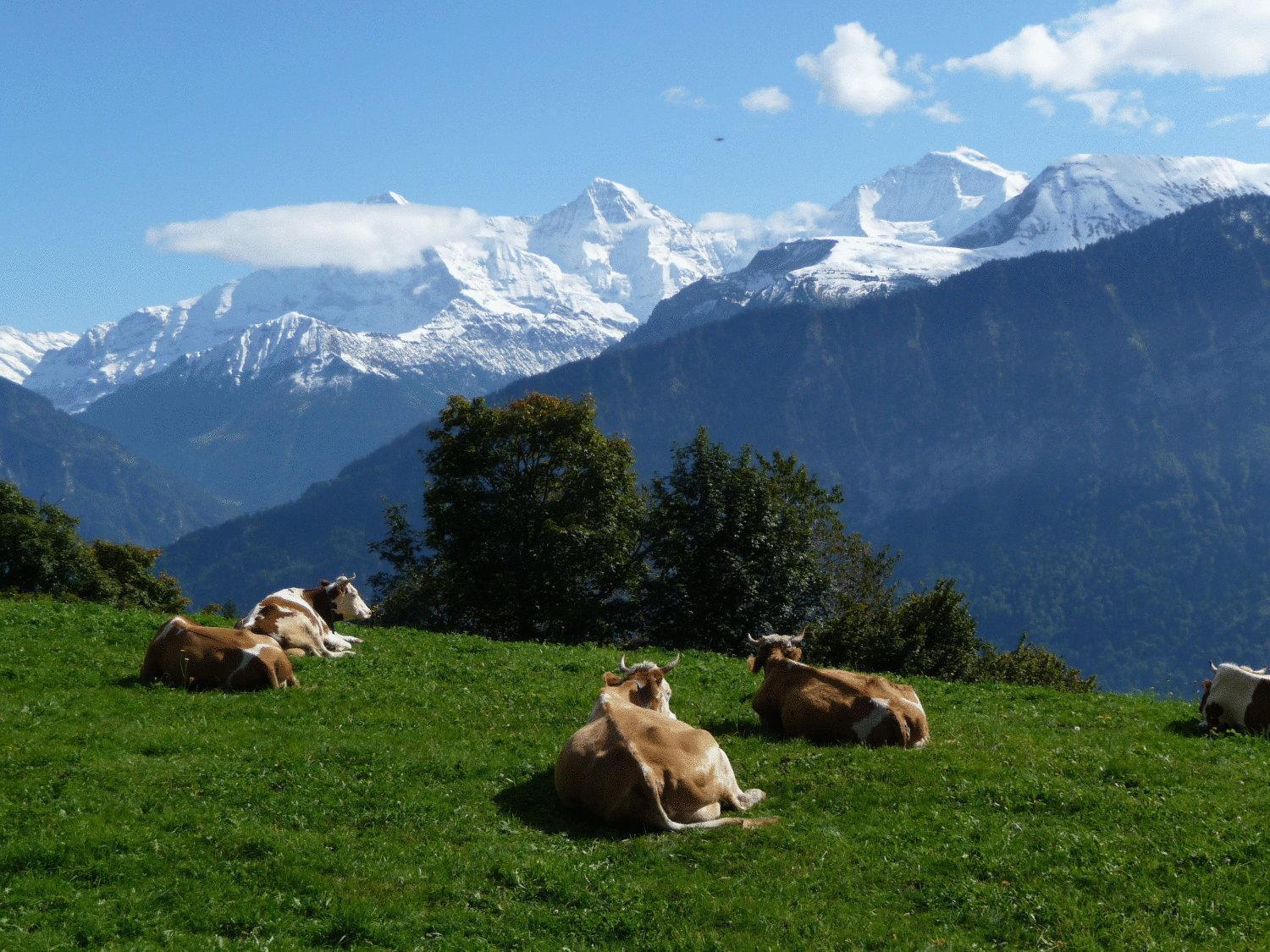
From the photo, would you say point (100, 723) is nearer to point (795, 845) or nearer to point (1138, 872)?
point (795, 845)

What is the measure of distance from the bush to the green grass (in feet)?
84.8

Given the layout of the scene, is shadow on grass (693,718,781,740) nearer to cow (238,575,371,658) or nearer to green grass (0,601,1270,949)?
green grass (0,601,1270,949)

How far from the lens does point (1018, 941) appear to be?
11508mm

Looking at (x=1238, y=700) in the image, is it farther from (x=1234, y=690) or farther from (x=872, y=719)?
→ (x=872, y=719)

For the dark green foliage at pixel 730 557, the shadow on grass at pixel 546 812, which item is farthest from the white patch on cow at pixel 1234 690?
the dark green foliage at pixel 730 557

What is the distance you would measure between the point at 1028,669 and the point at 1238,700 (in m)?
31.7

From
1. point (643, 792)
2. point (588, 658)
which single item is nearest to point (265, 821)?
point (643, 792)

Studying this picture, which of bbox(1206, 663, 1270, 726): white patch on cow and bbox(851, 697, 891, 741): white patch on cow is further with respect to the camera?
bbox(1206, 663, 1270, 726): white patch on cow

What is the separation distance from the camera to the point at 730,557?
45375 mm

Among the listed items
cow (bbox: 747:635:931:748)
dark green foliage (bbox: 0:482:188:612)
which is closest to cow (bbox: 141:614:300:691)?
cow (bbox: 747:635:931:748)

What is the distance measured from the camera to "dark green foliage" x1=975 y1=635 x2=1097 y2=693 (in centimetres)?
4547

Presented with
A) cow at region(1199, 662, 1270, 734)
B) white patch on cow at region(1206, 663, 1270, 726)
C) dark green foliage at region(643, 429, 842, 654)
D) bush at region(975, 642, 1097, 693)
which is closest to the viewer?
cow at region(1199, 662, 1270, 734)

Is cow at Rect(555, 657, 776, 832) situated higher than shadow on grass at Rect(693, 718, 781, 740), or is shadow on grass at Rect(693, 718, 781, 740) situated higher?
cow at Rect(555, 657, 776, 832)

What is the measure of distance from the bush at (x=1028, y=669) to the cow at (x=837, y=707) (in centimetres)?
2428
